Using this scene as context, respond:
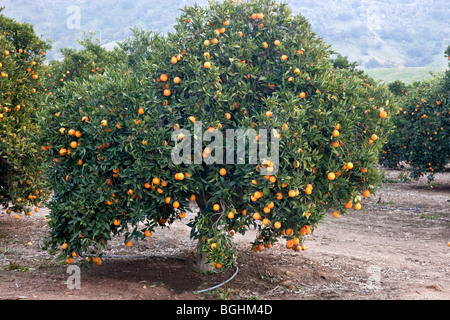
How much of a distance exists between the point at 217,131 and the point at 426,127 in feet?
38.9

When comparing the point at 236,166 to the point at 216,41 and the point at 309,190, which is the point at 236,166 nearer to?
the point at 309,190

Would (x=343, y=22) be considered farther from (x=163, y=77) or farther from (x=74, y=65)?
(x=163, y=77)

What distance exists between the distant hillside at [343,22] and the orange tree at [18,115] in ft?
277

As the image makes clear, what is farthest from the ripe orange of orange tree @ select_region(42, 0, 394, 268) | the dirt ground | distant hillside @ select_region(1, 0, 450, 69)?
distant hillside @ select_region(1, 0, 450, 69)

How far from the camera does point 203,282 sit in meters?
5.96

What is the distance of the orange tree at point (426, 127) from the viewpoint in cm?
1347

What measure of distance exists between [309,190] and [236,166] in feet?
2.75

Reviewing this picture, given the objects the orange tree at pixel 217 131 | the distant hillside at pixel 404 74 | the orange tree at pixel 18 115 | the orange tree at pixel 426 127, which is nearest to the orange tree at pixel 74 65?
the orange tree at pixel 18 115

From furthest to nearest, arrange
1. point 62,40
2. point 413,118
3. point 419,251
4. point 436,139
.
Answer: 1. point 62,40
2. point 413,118
3. point 436,139
4. point 419,251

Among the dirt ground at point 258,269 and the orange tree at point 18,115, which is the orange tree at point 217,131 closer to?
the dirt ground at point 258,269

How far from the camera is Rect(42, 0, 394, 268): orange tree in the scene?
4.63 meters

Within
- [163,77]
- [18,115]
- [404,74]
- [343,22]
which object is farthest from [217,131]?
[343,22]

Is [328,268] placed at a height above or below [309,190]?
below

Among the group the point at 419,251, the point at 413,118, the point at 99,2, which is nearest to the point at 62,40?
the point at 99,2
